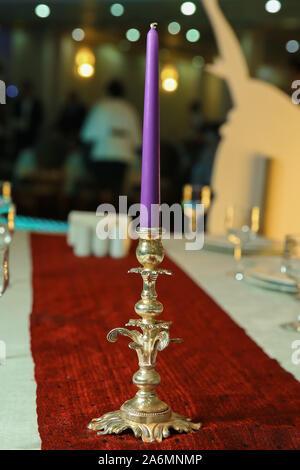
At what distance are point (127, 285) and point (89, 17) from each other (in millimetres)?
4884

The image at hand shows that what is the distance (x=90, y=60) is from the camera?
20.2 feet

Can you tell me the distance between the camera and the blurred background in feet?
19.2

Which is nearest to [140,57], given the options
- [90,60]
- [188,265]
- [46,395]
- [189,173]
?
[90,60]

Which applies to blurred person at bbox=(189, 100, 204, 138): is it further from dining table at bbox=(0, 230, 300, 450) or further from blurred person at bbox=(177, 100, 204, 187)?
dining table at bbox=(0, 230, 300, 450)

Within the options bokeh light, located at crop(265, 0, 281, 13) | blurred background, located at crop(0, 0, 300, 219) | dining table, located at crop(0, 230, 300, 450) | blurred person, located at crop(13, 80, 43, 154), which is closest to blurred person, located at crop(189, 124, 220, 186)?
blurred background, located at crop(0, 0, 300, 219)

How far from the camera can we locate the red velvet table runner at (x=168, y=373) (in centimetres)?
77

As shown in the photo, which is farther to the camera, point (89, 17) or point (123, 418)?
point (89, 17)

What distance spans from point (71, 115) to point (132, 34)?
911 mm

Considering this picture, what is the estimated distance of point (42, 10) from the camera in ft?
19.9

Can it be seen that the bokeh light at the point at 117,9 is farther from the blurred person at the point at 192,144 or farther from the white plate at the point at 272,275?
the white plate at the point at 272,275

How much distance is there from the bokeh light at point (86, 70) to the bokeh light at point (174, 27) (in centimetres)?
80

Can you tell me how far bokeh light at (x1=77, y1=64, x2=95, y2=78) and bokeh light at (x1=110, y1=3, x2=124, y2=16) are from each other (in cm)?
51
